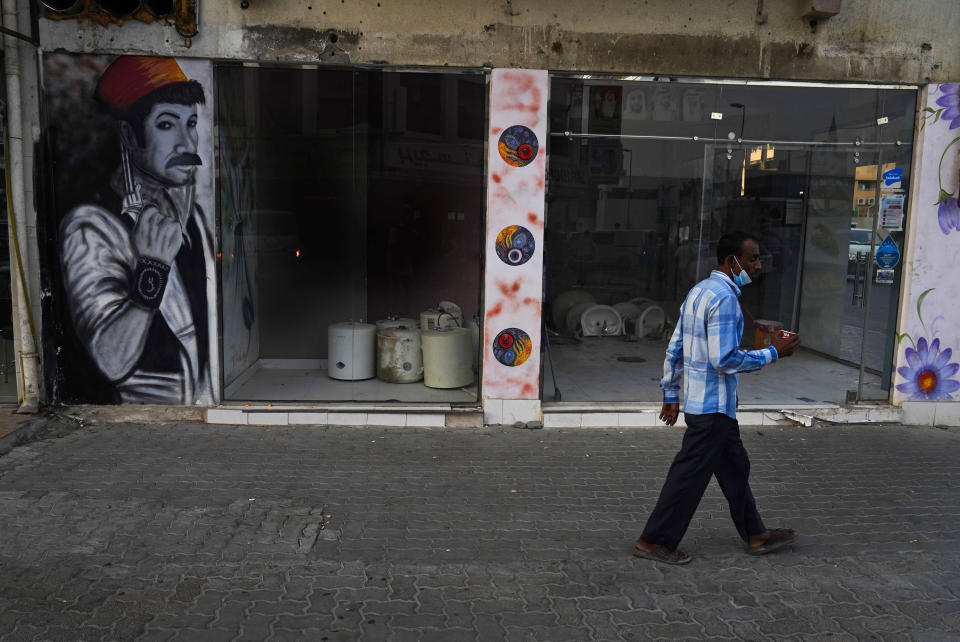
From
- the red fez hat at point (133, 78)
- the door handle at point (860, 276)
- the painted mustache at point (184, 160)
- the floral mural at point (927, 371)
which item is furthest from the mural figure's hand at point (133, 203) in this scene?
the floral mural at point (927, 371)

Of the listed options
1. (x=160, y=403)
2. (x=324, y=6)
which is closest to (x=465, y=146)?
(x=324, y=6)

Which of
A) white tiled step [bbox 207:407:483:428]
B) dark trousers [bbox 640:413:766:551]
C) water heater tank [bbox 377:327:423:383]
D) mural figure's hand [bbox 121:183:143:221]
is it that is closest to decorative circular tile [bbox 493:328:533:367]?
white tiled step [bbox 207:407:483:428]

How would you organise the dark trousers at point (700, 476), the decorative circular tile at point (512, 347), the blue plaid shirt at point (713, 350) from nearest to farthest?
the blue plaid shirt at point (713, 350), the dark trousers at point (700, 476), the decorative circular tile at point (512, 347)

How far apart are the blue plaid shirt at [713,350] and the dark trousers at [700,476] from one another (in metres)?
0.10

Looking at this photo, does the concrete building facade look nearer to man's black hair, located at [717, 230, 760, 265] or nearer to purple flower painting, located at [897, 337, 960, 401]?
purple flower painting, located at [897, 337, 960, 401]

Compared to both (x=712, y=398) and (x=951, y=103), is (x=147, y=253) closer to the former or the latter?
(x=712, y=398)

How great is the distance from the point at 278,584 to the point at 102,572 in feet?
3.20

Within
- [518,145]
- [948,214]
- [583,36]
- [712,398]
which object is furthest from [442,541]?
[948,214]

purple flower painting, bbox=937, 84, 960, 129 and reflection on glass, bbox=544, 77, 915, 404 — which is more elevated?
purple flower painting, bbox=937, 84, 960, 129

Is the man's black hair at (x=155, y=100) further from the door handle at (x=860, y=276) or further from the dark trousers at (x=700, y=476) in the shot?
the door handle at (x=860, y=276)

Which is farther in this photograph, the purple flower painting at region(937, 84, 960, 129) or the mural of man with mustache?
the purple flower painting at region(937, 84, 960, 129)

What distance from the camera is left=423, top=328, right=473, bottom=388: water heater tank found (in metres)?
8.01

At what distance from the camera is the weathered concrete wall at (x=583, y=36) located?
6.73 meters

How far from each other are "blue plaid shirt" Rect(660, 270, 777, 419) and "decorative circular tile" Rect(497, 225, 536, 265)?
2816mm
